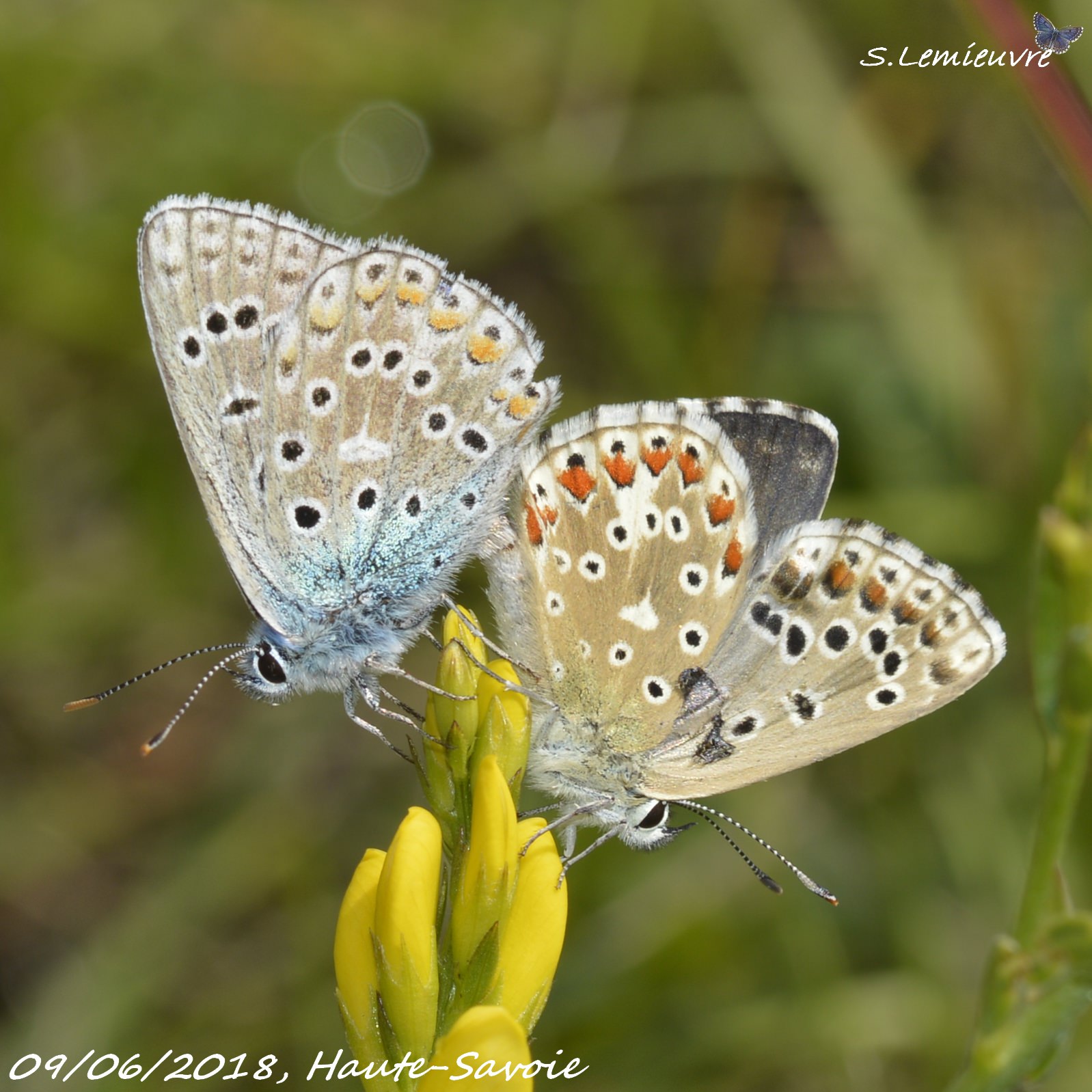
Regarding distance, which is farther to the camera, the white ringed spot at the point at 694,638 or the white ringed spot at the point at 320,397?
the white ringed spot at the point at 320,397

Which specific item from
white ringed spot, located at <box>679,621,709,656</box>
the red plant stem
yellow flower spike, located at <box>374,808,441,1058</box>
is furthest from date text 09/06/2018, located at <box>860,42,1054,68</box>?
yellow flower spike, located at <box>374,808,441,1058</box>

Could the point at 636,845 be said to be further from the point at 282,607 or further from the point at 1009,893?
the point at 1009,893

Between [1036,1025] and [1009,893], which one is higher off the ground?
[1036,1025]

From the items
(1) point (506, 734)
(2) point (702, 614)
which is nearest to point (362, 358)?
(2) point (702, 614)

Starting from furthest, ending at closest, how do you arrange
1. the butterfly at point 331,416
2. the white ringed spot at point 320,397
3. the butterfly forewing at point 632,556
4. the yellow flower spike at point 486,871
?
the white ringed spot at point 320,397
the butterfly at point 331,416
the butterfly forewing at point 632,556
the yellow flower spike at point 486,871

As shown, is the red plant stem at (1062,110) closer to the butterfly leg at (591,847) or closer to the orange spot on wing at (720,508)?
the orange spot on wing at (720,508)

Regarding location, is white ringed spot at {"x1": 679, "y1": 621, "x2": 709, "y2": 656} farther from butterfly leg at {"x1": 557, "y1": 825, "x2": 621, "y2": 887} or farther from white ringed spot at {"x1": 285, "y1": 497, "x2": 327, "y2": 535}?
white ringed spot at {"x1": 285, "y1": 497, "x2": 327, "y2": 535}

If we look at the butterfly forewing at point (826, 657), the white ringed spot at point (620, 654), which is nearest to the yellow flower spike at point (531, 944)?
the butterfly forewing at point (826, 657)

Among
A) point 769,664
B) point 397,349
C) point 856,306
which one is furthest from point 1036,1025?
point 856,306
